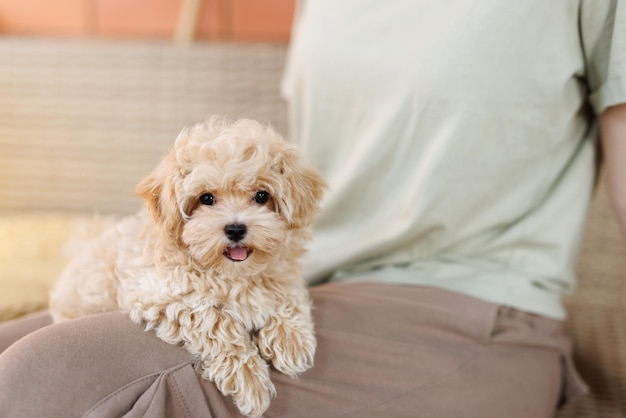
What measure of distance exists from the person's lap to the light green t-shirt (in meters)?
0.09

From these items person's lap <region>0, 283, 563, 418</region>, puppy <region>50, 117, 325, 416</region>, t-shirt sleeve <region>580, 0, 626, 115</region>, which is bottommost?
person's lap <region>0, 283, 563, 418</region>

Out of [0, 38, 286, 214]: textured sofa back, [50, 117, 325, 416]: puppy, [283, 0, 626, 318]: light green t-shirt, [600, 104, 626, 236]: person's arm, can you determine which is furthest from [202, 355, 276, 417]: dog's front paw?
[0, 38, 286, 214]: textured sofa back

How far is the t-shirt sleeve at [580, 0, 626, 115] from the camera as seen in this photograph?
3.26ft

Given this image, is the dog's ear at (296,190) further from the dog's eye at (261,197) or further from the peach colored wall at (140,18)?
the peach colored wall at (140,18)

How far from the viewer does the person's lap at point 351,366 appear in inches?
29.9

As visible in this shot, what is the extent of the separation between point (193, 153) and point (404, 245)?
0.51 m

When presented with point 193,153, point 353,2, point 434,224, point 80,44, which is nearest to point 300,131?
point 353,2

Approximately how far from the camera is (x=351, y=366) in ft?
3.12

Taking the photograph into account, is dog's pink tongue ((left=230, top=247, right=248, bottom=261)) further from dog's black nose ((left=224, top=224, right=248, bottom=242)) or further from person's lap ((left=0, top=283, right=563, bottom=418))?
person's lap ((left=0, top=283, right=563, bottom=418))

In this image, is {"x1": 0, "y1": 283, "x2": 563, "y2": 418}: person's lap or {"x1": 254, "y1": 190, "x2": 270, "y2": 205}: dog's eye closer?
{"x1": 0, "y1": 283, "x2": 563, "y2": 418}: person's lap

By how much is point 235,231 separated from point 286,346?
0.18 metres

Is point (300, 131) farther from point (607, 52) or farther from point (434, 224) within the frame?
point (607, 52)

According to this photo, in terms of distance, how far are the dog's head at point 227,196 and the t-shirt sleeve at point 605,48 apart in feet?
1.86

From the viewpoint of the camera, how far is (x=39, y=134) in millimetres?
1987
